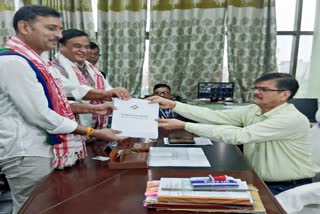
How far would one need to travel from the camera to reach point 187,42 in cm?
372

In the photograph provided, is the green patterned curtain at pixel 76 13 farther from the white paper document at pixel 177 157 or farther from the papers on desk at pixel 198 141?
the white paper document at pixel 177 157

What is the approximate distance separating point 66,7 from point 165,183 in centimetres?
321

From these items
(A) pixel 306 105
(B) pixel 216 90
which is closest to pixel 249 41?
(B) pixel 216 90

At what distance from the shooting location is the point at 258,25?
11.9ft

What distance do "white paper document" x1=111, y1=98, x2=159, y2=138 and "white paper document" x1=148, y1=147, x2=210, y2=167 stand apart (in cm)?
13

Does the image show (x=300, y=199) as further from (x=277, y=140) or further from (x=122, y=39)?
(x=122, y=39)

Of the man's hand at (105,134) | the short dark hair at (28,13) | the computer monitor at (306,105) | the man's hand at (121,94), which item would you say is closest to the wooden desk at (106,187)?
the man's hand at (105,134)

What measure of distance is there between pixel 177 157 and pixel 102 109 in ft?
1.77

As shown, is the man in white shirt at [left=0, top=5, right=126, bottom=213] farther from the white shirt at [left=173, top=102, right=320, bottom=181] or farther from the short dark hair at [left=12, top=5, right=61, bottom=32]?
the white shirt at [left=173, top=102, right=320, bottom=181]

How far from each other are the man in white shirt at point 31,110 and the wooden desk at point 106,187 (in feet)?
0.35

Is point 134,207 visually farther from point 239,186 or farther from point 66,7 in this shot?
point 66,7

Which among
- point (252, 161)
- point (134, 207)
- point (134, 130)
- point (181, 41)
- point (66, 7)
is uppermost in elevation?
point (66, 7)

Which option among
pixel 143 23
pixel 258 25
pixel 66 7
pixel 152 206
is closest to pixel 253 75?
pixel 258 25

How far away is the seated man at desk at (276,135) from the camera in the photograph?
5.27 ft
